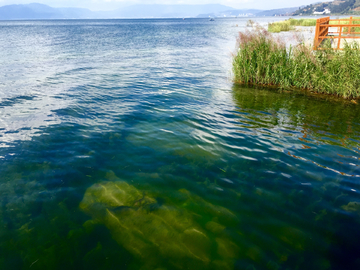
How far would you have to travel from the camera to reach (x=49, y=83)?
663 inches

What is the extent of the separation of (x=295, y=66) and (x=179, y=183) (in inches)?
461

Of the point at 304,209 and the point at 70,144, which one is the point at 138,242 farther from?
the point at 70,144

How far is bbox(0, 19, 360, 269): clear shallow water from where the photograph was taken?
15.3ft

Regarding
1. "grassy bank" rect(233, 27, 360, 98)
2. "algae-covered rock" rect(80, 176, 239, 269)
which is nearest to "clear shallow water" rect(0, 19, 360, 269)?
"algae-covered rock" rect(80, 176, 239, 269)

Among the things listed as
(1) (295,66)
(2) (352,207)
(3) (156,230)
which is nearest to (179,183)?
(3) (156,230)

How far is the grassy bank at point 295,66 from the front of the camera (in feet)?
41.4

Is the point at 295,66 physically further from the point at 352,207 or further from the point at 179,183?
the point at 179,183

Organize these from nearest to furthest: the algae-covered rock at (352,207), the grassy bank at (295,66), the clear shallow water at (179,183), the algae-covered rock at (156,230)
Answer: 1. the algae-covered rock at (156,230)
2. the clear shallow water at (179,183)
3. the algae-covered rock at (352,207)
4. the grassy bank at (295,66)

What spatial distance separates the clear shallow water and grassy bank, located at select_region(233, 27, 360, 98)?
1126mm

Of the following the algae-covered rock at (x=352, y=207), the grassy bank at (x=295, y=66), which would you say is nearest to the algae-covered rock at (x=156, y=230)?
the algae-covered rock at (x=352, y=207)

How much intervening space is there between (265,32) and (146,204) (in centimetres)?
1427

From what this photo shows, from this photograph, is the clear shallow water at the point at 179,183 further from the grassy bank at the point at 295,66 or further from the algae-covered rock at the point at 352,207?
the grassy bank at the point at 295,66

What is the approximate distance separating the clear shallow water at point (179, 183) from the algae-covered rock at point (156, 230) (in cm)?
3

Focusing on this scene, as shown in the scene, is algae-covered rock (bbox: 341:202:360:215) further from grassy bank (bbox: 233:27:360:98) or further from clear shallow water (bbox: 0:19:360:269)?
grassy bank (bbox: 233:27:360:98)
